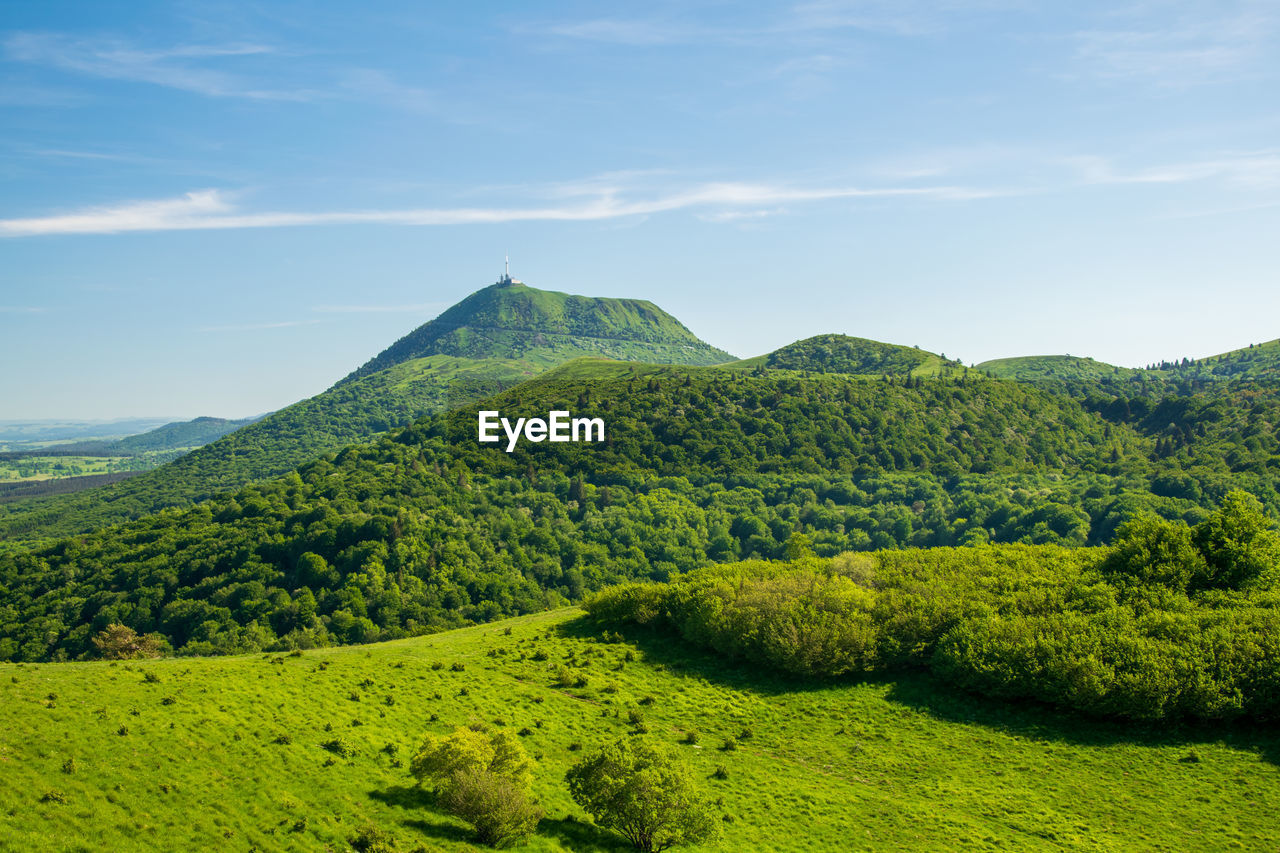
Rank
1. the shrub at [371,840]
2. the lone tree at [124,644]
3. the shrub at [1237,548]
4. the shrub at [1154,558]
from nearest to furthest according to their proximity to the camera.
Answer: the shrub at [371,840] < the shrub at [1237,548] < the shrub at [1154,558] < the lone tree at [124,644]

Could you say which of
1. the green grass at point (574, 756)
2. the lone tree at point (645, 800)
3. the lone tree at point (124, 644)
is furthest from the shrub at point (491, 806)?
the lone tree at point (124, 644)

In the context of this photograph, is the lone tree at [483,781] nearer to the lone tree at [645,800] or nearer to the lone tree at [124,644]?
the lone tree at [645,800]

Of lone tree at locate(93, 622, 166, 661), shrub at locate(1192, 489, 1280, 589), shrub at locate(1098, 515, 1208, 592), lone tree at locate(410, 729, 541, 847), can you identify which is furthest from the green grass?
lone tree at locate(93, 622, 166, 661)

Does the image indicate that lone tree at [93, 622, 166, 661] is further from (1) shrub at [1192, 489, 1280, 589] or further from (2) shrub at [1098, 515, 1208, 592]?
(1) shrub at [1192, 489, 1280, 589]

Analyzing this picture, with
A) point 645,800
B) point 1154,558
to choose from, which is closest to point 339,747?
point 645,800

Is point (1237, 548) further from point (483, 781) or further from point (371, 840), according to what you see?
point (371, 840)

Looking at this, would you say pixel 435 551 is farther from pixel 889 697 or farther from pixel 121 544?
pixel 889 697
